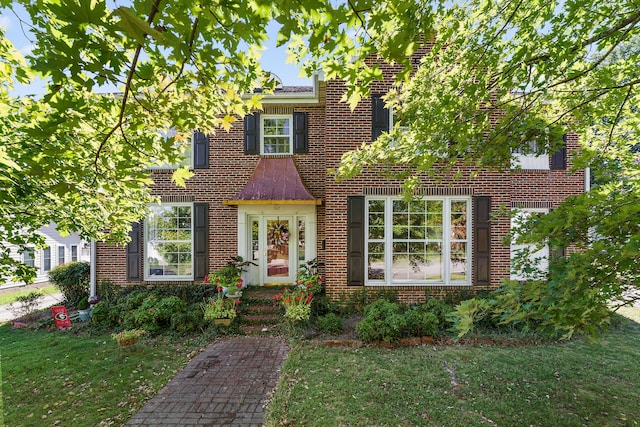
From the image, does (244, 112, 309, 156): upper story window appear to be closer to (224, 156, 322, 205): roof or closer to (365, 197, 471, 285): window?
(224, 156, 322, 205): roof

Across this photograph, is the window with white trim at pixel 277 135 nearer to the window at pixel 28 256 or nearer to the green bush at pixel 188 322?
the green bush at pixel 188 322

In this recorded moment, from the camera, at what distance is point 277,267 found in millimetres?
8664

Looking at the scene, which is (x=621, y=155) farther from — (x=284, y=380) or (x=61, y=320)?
(x=61, y=320)

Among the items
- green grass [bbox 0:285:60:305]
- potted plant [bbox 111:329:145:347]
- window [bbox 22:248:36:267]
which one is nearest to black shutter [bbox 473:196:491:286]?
potted plant [bbox 111:329:145:347]

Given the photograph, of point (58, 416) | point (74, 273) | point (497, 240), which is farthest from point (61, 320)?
point (497, 240)

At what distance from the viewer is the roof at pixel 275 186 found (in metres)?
7.49

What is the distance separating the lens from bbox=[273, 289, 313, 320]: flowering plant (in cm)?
617

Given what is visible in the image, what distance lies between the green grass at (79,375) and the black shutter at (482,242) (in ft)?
22.8

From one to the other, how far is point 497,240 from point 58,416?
9085 millimetres

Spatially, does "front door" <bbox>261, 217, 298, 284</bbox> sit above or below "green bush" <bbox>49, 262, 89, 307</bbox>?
above

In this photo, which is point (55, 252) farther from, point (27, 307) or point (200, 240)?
point (200, 240)

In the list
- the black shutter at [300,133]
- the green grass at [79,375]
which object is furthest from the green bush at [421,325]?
the black shutter at [300,133]

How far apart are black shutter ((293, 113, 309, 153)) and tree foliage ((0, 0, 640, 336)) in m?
4.04

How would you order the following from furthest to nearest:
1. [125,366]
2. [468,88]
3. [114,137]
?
[125,366], [468,88], [114,137]
